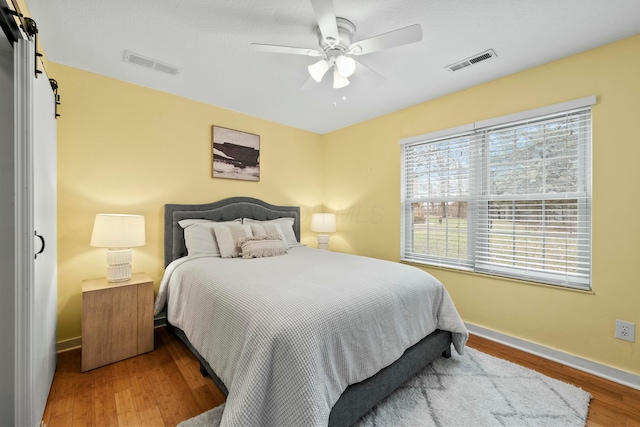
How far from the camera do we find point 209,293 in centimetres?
179

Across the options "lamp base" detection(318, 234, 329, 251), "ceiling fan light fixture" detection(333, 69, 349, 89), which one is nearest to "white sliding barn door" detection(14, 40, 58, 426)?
"ceiling fan light fixture" detection(333, 69, 349, 89)

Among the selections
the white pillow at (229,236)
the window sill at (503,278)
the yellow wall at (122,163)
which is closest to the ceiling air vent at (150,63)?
the yellow wall at (122,163)

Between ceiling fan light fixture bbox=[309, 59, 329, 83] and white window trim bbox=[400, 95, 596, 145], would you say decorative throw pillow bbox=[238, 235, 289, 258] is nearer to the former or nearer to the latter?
ceiling fan light fixture bbox=[309, 59, 329, 83]

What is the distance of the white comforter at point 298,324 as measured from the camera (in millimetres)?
1171

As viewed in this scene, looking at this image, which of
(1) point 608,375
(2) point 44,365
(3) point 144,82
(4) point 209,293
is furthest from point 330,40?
(1) point 608,375

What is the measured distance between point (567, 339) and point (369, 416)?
184cm

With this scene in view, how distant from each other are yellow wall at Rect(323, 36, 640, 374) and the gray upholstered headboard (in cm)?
199

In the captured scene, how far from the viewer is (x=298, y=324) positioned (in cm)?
126

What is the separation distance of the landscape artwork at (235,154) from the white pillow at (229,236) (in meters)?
0.78

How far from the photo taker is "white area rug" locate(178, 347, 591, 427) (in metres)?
1.54

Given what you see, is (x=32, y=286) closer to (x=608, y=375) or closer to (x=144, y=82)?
(x=144, y=82)

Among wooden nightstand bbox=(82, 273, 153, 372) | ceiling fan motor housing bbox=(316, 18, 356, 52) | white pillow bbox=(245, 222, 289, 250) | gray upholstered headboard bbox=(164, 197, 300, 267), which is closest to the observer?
ceiling fan motor housing bbox=(316, 18, 356, 52)

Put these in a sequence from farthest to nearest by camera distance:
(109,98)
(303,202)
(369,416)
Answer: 1. (303,202)
2. (109,98)
3. (369,416)

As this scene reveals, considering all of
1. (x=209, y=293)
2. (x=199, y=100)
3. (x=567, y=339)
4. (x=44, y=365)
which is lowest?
(x=567, y=339)
